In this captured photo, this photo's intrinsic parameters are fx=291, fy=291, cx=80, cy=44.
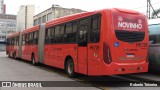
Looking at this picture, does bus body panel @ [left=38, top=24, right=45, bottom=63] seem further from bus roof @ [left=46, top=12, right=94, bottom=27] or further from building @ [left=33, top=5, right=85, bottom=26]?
building @ [left=33, top=5, right=85, bottom=26]

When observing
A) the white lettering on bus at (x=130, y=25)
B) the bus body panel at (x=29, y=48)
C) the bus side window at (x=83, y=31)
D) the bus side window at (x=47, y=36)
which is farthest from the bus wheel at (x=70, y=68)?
the bus body panel at (x=29, y=48)

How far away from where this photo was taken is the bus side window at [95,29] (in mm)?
10966

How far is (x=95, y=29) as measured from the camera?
36.6ft

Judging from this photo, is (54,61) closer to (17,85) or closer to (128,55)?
(17,85)

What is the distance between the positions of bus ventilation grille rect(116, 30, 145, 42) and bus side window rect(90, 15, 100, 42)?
29.7 inches

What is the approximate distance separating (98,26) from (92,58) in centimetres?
126

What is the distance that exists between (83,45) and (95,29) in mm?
1161

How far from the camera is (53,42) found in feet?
53.0

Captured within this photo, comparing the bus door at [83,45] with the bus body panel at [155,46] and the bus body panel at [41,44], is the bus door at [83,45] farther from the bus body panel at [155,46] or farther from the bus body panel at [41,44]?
the bus body panel at [41,44]

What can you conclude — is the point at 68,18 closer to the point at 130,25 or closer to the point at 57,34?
the point at 57,34

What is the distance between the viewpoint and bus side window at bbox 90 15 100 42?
36.0 ft

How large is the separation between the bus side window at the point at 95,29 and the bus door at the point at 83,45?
0.45 m

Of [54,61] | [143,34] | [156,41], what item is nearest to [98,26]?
[143,34]

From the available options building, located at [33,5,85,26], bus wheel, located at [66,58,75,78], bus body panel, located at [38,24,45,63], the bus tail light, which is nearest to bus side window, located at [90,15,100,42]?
the bus tail light
